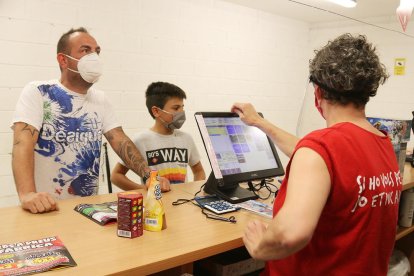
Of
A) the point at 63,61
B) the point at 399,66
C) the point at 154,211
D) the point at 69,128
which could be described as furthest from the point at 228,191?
the point at 399,66

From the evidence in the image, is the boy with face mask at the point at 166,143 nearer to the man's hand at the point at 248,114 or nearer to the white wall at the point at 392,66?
the man's hand at the point at 248,114

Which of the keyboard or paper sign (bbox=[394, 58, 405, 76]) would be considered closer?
the keyboard

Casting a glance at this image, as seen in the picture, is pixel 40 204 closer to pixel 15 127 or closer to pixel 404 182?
pixel 15 127

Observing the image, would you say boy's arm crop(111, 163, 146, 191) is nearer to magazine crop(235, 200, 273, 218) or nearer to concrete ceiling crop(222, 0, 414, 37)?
magazine crop(235, 200, 273, 218)

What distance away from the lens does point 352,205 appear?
99 centimetres

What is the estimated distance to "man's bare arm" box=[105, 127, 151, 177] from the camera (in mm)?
2048

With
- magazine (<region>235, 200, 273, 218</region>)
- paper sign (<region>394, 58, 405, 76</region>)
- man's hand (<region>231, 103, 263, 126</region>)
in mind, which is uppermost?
paper sign (<region>394, 58, 405, 76</region>)

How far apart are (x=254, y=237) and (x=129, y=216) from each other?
0.41m

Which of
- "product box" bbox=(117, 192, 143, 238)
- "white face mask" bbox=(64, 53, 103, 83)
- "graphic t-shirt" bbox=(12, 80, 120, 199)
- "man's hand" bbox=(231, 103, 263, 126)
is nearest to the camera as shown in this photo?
"product box" bbox=(117, 192, 143, 238)

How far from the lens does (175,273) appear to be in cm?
135

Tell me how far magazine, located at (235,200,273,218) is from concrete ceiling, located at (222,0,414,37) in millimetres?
3061

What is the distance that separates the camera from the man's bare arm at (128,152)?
2048mm

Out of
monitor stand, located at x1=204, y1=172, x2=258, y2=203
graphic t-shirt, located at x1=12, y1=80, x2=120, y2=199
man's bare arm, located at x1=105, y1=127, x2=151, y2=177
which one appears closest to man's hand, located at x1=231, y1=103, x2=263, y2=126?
monitor stand, located at x1=204, y1=172, x2=258, y2=203

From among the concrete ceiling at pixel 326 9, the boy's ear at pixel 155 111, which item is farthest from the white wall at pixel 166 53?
the boy's ear at pixel 155 111
